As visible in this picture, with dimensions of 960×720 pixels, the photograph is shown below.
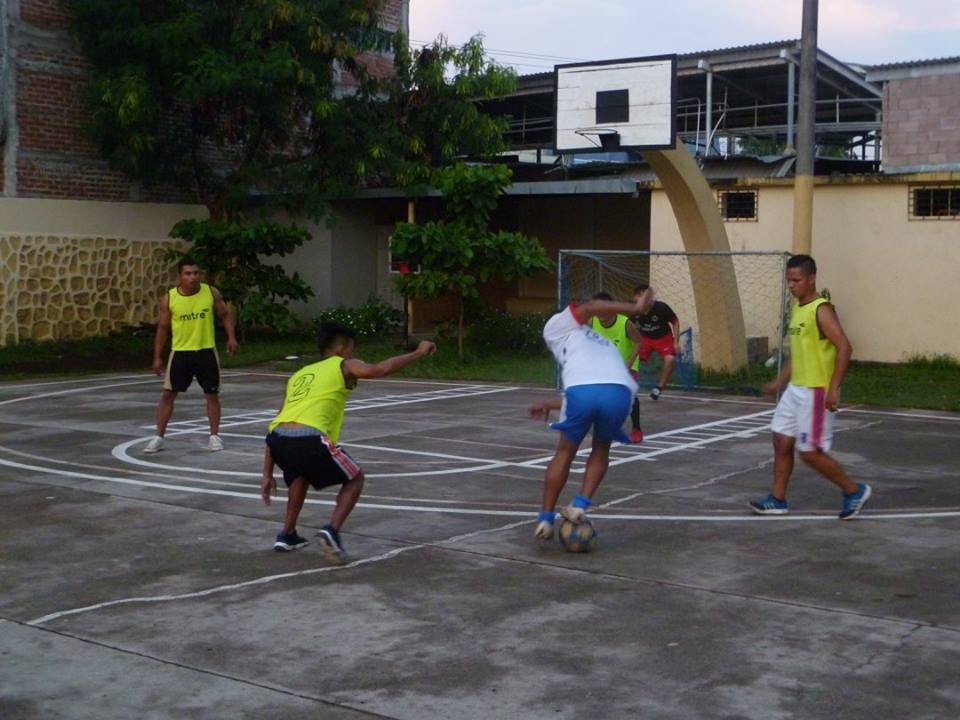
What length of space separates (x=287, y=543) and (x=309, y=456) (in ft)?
2.37

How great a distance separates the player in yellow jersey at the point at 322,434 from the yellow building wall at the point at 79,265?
17.8m

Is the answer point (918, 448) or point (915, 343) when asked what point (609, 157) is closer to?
point (915, 343)

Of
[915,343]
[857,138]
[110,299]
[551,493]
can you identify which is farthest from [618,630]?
[857,138]

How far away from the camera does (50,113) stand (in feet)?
81.6

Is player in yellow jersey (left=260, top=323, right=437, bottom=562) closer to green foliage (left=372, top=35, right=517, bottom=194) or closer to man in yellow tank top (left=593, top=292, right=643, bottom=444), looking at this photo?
man in yellow tank top (left=593, top=292, right=643, bottom=444)

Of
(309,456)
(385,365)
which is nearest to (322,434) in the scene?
(309,456)

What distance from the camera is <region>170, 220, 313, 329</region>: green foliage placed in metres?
23.8

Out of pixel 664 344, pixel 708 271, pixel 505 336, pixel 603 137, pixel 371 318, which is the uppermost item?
pixel 603 137

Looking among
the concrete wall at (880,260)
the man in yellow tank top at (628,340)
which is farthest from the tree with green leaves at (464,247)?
the man in yellow tank top at (628,340)

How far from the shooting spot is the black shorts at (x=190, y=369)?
12.2m

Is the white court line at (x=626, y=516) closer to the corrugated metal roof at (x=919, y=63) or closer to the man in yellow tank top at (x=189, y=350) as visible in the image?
the man in yellow tank top at (x=189, y=350)

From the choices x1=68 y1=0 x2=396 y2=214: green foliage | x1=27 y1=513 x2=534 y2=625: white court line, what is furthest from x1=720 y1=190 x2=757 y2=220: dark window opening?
x1=27 y1=513 x2=534 y2=625: white court line

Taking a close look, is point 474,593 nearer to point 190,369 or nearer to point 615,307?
point 615,307

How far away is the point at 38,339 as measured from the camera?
24656mm
